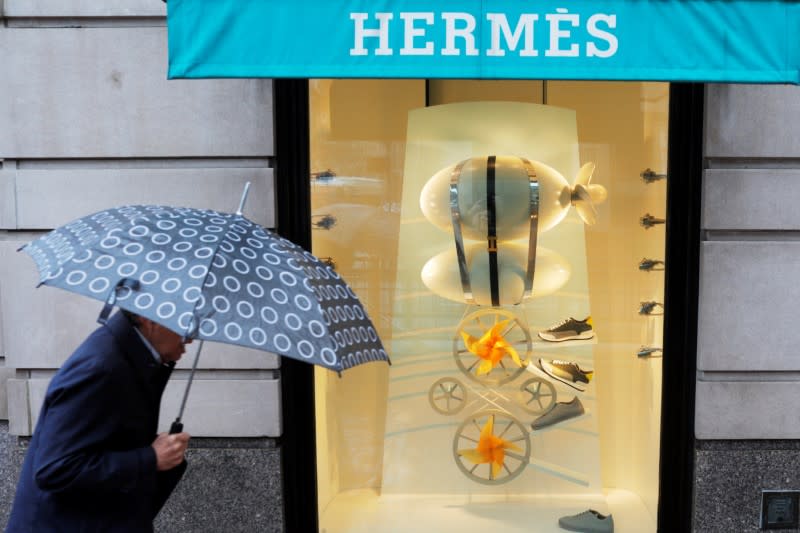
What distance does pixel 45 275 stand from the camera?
2266 mm

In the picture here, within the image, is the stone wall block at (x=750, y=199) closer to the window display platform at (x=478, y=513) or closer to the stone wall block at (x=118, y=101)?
the window display platform at (x=478, y=513)

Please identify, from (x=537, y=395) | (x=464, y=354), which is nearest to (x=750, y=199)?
(x=537, y=395)

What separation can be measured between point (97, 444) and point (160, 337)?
0.39 metres

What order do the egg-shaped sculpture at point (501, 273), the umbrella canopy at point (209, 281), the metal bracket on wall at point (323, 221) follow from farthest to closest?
the egg-shaped sculpture at point (501, 273), the metal bracket on wall at point (323, 221), the umbrella canopy at point (209, 281)

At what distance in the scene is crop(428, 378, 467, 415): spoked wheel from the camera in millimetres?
5090

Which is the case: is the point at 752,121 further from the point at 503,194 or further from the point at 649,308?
the point at 503,194

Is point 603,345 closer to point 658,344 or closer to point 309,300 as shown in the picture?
point 658,344

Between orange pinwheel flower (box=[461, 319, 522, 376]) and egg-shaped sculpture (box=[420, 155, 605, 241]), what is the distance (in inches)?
23.7

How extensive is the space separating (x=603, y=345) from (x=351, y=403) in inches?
66.4

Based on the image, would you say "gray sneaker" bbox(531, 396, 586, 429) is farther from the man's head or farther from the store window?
the man's head

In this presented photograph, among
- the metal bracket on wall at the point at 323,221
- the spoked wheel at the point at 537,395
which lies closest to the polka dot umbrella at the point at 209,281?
the metal bracket on wall at the point at 323,221

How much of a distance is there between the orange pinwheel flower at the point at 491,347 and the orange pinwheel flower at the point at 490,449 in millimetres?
358

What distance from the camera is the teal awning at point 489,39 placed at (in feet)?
11.8

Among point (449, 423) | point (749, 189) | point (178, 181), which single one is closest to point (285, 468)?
point (449, 423)
